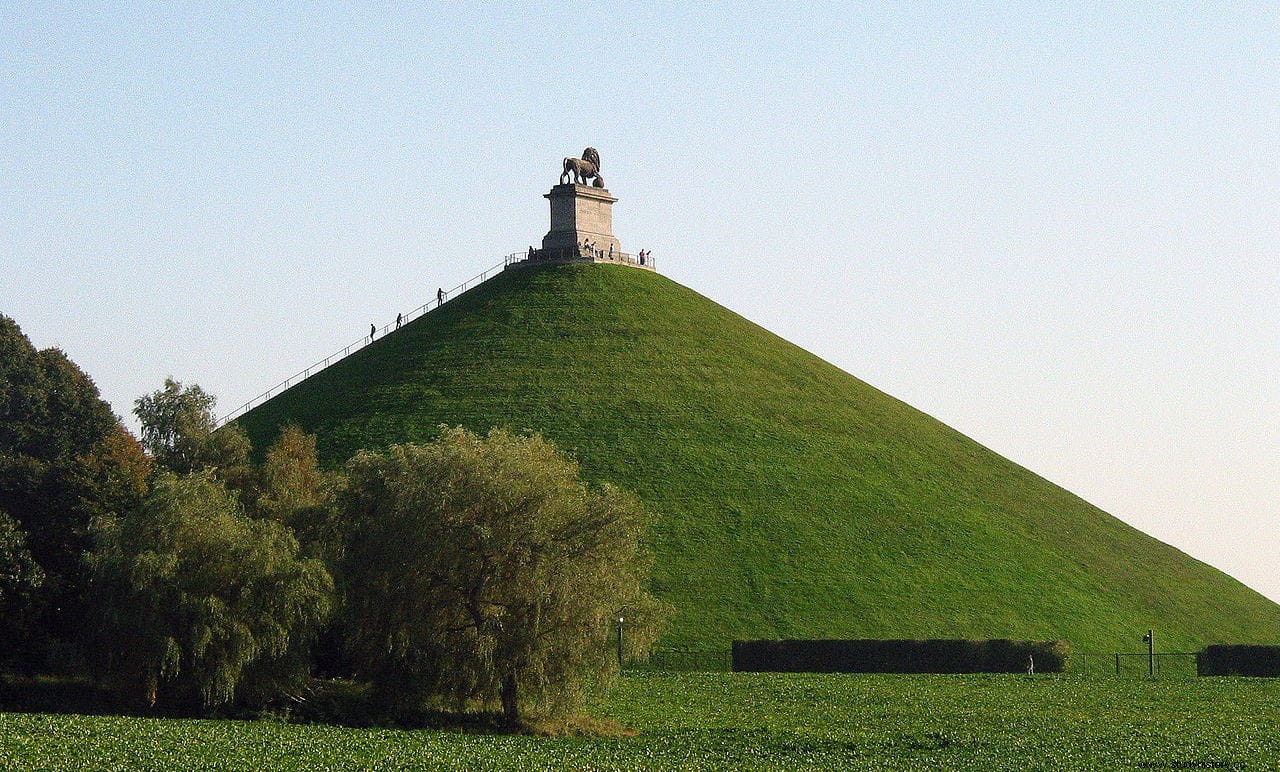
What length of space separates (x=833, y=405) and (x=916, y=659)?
4267cm

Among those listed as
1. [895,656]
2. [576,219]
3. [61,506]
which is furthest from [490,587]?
[576,219]

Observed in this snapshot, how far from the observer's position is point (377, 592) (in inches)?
2042

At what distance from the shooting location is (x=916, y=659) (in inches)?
2830

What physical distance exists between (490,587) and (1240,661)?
39908 mm

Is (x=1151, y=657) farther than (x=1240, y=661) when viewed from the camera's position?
Yes

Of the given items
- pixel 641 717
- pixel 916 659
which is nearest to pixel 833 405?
pixel 916 659

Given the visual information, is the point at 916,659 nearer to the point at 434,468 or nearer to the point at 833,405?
the point at 434,468

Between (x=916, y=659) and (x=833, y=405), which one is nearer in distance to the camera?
(x=916, y=659)

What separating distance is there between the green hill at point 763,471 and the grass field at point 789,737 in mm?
20474

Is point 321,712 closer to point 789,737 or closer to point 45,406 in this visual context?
point 789,737

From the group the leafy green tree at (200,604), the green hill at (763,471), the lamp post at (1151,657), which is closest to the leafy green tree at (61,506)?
the leafy green tree at (200,604)

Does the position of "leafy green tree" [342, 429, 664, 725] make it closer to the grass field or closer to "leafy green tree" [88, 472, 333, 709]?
"leafy green tree" [88, 472, 333, 709]

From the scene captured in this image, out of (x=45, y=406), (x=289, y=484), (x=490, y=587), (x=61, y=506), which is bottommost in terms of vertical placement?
(x=490, y=587)

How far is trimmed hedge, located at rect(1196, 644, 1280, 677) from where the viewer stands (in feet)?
237
